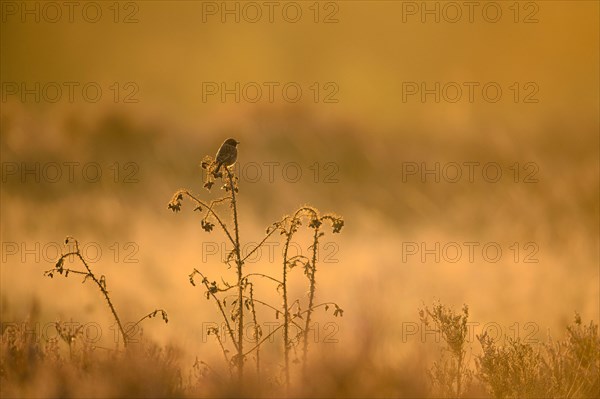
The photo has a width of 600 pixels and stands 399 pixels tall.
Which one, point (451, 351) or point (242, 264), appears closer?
point (242, 264)

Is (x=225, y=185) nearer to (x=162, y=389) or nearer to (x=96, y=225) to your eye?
(x=162, y=389)

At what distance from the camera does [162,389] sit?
5566 mm

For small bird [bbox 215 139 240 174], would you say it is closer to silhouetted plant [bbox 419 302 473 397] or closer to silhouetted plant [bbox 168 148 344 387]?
silhouetted plant [bbox 168 148 344 387]

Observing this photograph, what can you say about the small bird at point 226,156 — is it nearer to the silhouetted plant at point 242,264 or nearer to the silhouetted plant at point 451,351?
the silhouetted plant at point 242,264

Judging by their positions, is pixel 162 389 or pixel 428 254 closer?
pixel 162 389

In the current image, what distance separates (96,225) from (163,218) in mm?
1712

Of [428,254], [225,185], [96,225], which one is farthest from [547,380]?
[96,225]

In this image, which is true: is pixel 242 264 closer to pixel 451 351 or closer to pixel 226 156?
pixel 226 156

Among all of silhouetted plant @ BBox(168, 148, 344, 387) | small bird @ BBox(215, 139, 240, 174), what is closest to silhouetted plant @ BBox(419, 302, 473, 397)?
silhouetted plant @ BBox(168, 148, 344, 387)

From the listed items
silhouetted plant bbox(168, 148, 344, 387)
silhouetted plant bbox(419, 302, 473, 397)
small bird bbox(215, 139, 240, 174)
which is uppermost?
small bird bbox(215, 139, 240, 174)

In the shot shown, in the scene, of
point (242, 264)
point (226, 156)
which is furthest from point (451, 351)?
point (226, 156)

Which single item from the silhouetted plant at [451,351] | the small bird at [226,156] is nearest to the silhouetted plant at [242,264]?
the small bird at [226,156]

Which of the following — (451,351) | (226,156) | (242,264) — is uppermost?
(226,156)

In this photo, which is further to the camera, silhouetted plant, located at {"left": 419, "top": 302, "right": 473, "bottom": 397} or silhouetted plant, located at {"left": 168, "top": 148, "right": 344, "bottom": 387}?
silhouetted plant, located at {"left": 419, "top": 302, "right": 473, "bottom": 397}
